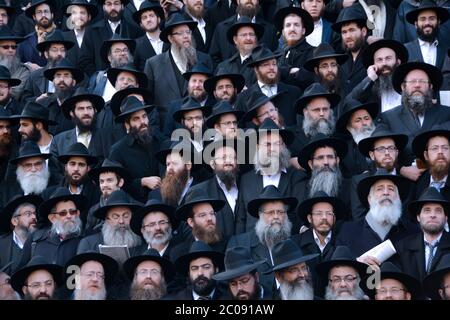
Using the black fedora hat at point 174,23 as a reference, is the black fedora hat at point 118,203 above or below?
below

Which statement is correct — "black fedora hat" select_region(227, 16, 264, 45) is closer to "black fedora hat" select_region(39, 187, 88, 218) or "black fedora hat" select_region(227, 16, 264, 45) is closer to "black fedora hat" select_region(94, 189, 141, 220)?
"black fedora hat" select_region(39, 187, 88, 218)

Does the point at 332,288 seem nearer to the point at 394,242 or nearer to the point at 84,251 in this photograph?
the point at 394,242

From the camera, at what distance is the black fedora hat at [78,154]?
→ 2209cm

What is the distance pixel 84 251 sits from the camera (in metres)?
20.5

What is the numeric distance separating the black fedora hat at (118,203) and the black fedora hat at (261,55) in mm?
2738

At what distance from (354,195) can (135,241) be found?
90.4 inches

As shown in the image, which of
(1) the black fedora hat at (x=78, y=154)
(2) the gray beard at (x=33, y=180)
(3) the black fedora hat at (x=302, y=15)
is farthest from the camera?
(3) the black fedora hat at (x=302, y=15)

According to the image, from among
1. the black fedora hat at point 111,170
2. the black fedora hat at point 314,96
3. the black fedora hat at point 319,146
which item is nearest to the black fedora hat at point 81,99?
the black fedora hat at point 111,170

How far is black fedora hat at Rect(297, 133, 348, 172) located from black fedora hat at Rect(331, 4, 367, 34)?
7.67 ft

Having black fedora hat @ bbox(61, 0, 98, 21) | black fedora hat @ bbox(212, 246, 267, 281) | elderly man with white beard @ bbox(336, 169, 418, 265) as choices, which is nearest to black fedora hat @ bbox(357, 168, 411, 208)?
elderly man with white beard @ bbox(336, 169, 418, 265)

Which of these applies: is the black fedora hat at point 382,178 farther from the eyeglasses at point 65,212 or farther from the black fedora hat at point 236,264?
the eyeglasses at point 65,212

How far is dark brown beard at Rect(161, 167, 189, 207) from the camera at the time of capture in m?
21.3

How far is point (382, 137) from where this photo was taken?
20.8 m

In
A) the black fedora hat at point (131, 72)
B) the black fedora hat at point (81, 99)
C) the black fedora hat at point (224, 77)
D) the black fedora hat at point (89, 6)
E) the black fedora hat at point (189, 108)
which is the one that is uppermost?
the black fedora hat at point (89, 6)
